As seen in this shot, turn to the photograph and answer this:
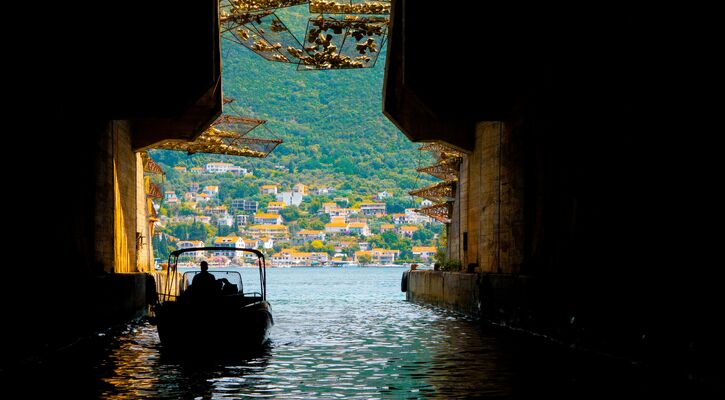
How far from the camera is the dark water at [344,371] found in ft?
50.3

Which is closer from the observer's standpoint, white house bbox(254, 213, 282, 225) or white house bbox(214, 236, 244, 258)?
white house bbox(214, 236, 244, 258)

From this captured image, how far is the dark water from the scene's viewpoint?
15.3 m

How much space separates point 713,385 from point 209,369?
30.0 ft

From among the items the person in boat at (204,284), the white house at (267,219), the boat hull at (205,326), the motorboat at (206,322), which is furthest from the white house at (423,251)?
the boat hull at (205,326)

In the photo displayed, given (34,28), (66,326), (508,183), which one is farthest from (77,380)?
(508,183)

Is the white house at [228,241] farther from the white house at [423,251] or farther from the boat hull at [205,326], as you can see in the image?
the boat hull at [205,326]

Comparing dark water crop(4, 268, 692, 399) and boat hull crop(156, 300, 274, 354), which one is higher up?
boat hull crop(156, 300, 274, 354)

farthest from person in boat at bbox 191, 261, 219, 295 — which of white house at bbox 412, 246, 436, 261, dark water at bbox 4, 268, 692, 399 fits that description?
white house at bbox 412, 246, 436, 261

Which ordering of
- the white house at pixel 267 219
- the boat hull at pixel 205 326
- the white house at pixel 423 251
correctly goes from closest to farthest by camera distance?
the boat hull at pixel 205 326, the white house at pixel 423 251, the white house at pixel 267 219

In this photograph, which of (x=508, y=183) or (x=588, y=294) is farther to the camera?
(x=508, y=183)

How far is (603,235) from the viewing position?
64.5 ft

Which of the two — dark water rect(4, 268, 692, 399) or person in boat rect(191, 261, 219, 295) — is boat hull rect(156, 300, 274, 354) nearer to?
dark water rect(4, 268, 692, 399)

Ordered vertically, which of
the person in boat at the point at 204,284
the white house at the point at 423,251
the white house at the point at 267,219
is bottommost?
the white house at the point at 423,251

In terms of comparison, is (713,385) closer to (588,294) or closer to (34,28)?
(588,294)
